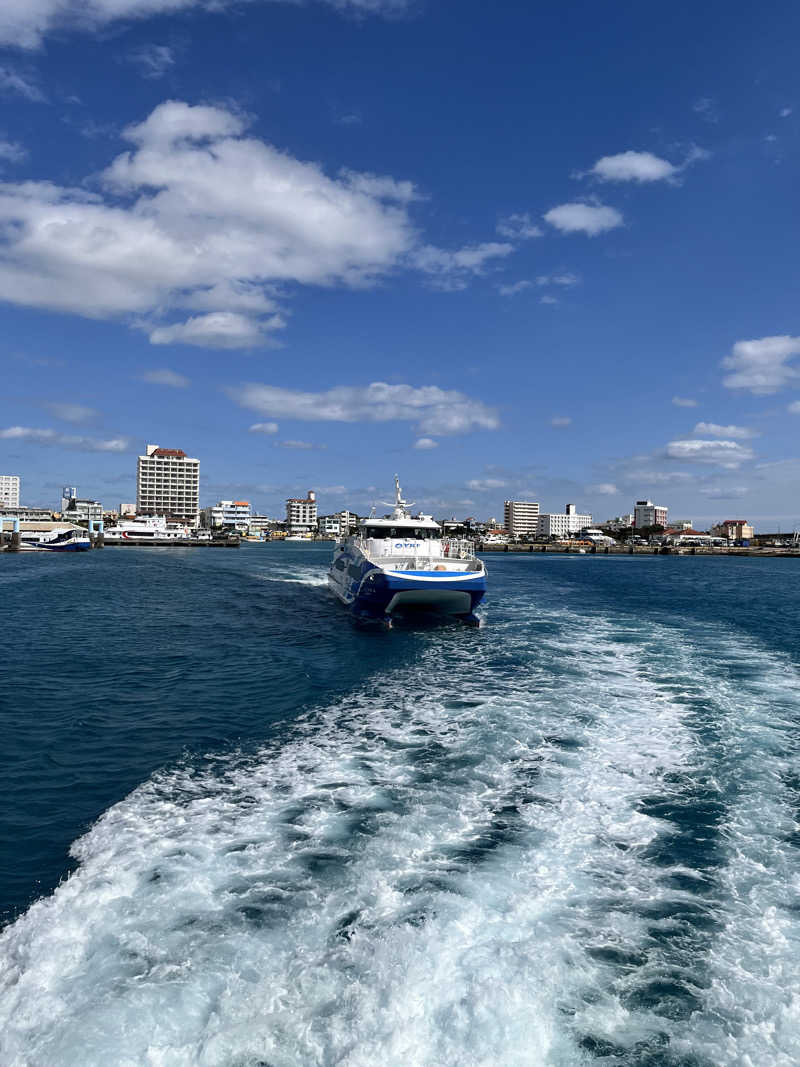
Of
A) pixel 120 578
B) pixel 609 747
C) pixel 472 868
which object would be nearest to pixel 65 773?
pixel 472 868

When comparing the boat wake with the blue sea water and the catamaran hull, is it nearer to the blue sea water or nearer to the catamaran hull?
the blue sea water

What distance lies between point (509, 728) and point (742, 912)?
20.7 feet

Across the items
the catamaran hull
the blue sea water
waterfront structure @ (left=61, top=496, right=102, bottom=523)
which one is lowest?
the blue sea water

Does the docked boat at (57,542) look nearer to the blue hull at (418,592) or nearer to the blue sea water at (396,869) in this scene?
the blue hull at (418,592)

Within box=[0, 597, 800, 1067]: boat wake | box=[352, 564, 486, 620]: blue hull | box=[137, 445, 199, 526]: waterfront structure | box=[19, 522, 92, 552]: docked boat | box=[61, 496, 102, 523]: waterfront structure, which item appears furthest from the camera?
box=[137, 445, 199, 526]: waterfront structure

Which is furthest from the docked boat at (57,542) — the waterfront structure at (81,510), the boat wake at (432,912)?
the boat wake at (432,912)

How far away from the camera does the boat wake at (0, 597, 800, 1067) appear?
4711 mm

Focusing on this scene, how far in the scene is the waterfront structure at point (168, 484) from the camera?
17462 cm

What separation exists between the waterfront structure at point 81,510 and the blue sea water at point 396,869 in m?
156

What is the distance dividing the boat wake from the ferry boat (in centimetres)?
1179

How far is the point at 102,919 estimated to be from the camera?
240 inches

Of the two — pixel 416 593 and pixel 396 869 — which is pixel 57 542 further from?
pixel 396 869

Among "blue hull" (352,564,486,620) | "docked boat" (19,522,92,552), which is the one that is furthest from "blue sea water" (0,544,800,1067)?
"docked boat" (19,522,92,552)

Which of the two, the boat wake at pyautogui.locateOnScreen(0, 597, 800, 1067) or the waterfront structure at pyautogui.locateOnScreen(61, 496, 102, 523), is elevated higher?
the waterfront structure at pyautogui.locateOnScreen(61, 496, 102, 523)
